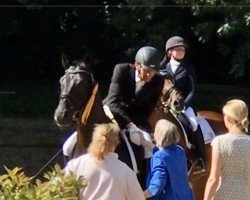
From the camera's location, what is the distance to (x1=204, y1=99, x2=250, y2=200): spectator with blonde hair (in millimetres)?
8195

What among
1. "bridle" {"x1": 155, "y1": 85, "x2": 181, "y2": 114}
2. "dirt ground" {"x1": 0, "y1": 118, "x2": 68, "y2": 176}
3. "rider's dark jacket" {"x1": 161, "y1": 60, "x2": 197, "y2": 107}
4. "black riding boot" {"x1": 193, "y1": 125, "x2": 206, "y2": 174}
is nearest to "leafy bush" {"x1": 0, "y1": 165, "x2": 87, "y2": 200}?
"bridle" {"x1": 155, "y1": 85, "x2": 181, "y2": 114}

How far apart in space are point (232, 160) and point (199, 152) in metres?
4.09

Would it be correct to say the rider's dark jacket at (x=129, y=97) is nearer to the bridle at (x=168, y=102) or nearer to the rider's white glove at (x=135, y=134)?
the rider's white glove at (x=135, y=134)

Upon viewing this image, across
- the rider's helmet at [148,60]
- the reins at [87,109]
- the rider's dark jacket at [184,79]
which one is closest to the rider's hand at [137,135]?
the reins at [87,109]

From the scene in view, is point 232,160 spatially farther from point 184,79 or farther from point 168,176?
point 184,79

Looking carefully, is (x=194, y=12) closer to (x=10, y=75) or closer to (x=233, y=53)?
(x=233, y=53)

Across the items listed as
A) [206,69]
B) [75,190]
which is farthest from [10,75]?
[75,190]

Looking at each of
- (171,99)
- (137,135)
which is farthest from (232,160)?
(171,99)

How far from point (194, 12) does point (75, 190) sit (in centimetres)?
1053

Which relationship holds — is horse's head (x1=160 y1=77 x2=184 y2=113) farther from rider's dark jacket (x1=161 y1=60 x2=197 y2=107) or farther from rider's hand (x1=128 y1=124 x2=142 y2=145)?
rider's hand (x1=128 y1=124 x2=142 y2=145)

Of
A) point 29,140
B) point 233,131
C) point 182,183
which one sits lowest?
point 29,140

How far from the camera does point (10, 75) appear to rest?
21125mm

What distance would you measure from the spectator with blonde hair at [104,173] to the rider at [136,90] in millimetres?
2485

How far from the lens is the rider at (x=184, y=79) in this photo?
488 inches
